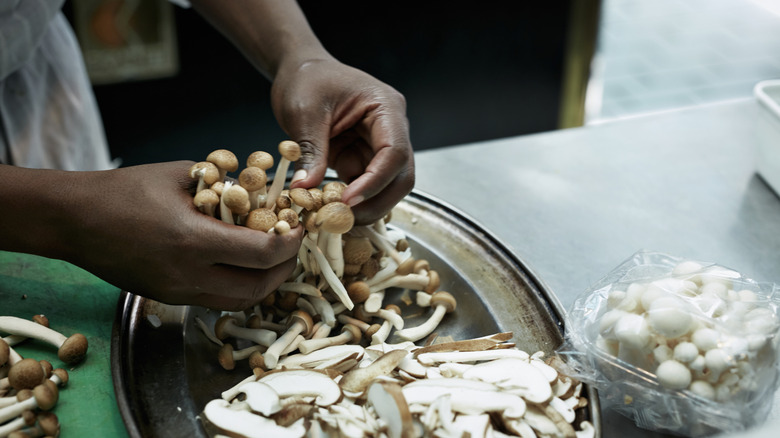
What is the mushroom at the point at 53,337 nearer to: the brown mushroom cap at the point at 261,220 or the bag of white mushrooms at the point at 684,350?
the brown mushroom cap at the point at 261,220

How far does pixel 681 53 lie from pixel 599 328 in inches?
136

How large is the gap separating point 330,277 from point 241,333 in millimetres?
174

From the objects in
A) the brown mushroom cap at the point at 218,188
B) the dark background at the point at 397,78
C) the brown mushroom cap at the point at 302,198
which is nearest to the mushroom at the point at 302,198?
the brown mushroom cap at the point at 302,198

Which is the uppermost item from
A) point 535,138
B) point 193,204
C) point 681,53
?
point 193,204

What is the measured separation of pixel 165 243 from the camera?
899mm

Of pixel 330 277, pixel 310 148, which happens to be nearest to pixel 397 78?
pixel 310 148

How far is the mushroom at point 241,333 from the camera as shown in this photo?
3.42 ft

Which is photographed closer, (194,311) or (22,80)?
(194,311)

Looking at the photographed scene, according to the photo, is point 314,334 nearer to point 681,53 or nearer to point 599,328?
point 599,328

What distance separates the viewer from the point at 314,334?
3.55ft

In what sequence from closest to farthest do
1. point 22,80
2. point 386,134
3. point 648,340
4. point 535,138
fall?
1. point 648,340
2. point 386,134
3. point 22,80
4. point 535,138

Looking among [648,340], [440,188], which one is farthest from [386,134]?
[648,340]

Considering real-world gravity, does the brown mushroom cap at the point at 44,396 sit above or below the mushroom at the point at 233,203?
below

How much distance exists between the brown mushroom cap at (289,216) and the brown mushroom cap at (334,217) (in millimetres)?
35
